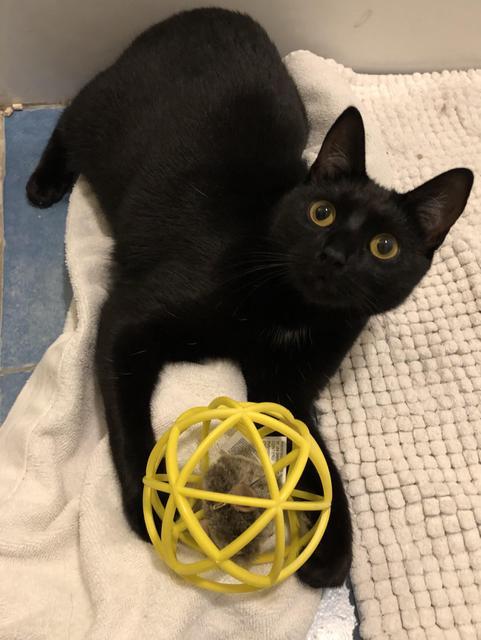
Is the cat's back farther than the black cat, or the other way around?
Result: the cat's back

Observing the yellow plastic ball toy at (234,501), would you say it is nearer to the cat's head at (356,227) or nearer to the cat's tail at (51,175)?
the cat's head at (356,227)

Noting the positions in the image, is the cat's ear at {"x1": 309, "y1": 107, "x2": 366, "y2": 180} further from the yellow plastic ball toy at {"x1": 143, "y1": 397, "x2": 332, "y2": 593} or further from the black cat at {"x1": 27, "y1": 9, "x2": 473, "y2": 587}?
the yellow plastic ball toy at {"x1": 143, "y1": 397, "x2": 332, "y2": 593}

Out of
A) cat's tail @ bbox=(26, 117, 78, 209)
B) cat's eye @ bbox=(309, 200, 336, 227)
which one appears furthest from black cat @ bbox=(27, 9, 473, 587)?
cat's tail @ bbox=(26, 117, 78, 209)

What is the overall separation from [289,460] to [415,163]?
2.98 ft

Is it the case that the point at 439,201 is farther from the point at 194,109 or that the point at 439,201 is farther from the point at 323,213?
the point at 194,109

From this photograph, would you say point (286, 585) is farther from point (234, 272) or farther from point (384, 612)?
point (234, 272)

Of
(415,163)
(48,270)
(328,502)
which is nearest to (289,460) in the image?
(328,502)

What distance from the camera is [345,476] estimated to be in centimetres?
107

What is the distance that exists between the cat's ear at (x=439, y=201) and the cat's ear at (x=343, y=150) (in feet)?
0.32

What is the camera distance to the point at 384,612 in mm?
972

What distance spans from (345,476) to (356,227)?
461 mm

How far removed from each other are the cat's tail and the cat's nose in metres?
0.69

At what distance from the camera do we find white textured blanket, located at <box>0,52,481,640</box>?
87 cm

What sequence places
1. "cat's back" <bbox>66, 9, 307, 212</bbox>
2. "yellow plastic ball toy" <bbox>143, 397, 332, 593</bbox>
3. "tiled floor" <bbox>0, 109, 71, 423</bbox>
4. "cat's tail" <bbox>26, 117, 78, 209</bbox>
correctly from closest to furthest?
"yellow plastic ball toy" <bbox>143, 397, 332, 593</bbox>, "cat's back" <bbox>66, 9, 307, 212</bbox>, "tiled floor" <bbox>0, 109, 71, 423</bbox>, "cat's tail" <bbox>26, 117, 78, 209</bbox>
